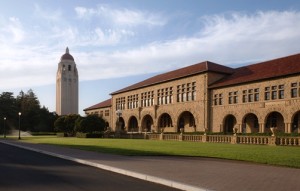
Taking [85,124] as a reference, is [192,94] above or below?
above

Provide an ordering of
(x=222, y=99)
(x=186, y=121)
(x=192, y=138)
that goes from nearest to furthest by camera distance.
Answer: (x=192, y=138), (x=222, y=99), (x=186, y=121)

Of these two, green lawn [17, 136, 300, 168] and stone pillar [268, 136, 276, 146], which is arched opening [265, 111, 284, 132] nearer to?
stone pillar [268, 136, 276, 146]

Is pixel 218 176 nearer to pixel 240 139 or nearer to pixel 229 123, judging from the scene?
pixel 240 139

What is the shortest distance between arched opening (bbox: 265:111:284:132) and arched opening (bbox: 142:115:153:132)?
2708 cm

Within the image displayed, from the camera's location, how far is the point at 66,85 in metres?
118

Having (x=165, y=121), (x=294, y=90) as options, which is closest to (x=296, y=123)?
(x=294, y=90)

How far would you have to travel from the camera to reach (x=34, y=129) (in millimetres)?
103812

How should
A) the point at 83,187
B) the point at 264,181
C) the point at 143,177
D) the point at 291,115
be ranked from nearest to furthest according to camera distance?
the point at 83,187, the point at 264,181, the point at 143,177, the point at 291,115

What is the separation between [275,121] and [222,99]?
8163 mm

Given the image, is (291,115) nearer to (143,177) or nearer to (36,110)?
(143,177)

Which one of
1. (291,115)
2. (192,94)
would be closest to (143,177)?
(291,115)

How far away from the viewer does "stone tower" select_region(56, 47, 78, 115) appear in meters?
117

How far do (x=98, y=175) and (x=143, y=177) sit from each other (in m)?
1.54

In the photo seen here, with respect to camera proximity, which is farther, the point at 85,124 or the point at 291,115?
the point at 85,124
